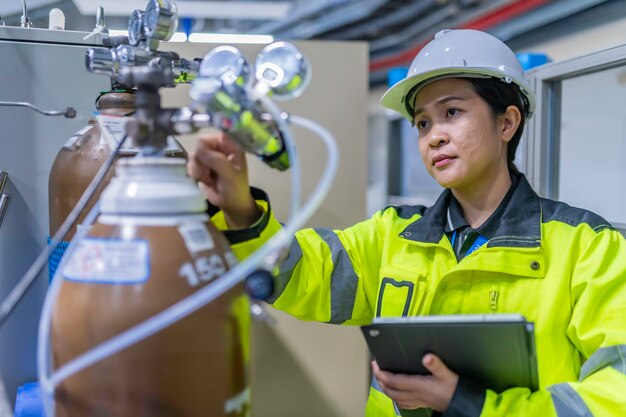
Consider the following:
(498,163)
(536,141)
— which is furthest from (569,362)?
(536,141)

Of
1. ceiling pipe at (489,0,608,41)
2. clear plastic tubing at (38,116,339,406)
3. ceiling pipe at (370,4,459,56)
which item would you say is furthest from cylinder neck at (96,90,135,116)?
ceiling pipe at (370,4,459,56)

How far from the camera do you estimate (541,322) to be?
1023 millimetres

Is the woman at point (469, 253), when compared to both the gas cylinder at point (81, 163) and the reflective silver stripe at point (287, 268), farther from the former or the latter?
the gas cylinder at point (81, 163)

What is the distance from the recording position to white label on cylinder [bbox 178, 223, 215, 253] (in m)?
0.65

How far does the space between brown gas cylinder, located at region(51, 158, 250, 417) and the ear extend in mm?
765

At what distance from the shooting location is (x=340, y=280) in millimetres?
1230

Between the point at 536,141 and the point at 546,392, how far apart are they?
1.00 m

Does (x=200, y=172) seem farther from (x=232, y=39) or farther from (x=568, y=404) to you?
(x=232, y=39)

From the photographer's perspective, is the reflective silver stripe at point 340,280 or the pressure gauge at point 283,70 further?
the reflective silver stripe at point 340,280

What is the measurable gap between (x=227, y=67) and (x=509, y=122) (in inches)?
29.2

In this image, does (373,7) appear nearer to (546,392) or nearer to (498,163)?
(498,163)

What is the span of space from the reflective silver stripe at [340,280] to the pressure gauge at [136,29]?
1.68 feet

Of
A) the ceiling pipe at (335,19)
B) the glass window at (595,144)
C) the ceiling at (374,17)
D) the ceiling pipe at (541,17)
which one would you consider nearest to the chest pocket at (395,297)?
the glass window at (595,144)

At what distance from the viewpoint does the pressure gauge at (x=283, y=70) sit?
69 centimetres
